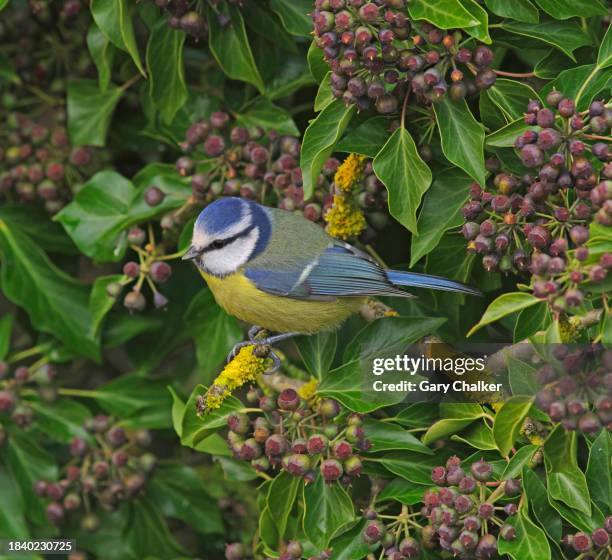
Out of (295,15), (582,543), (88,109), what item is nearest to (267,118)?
(295,15)

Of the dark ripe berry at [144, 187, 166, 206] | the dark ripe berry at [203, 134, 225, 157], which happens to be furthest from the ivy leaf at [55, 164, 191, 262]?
the dark ripe berry at [203, 134, 225, 157]

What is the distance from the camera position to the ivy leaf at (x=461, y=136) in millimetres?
2305

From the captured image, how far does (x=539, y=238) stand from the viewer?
2094 millimetres

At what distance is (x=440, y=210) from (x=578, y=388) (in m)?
0.65

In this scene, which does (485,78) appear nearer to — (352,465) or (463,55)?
(463,55)

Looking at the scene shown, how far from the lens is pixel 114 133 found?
3334 mm

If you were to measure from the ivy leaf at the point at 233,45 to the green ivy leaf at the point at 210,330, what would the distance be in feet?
2.23

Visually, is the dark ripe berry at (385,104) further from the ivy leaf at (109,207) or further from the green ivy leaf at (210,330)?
the green ivy leaf at (210,330)

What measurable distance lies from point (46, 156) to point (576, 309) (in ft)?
6.26

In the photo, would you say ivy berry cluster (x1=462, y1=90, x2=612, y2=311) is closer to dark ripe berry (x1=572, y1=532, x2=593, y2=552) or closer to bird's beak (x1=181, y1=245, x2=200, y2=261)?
dark ripe berry (x1=572, y1=532, x2=593, y2=552)

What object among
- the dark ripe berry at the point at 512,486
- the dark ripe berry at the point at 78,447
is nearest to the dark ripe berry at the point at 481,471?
the dark ripe berry at the point at 512,486

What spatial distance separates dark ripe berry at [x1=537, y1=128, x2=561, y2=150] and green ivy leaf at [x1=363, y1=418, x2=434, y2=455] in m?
Answer: 0.76

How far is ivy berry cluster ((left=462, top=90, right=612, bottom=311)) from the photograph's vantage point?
1902 millimetres

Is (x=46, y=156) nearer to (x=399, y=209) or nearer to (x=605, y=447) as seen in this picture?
(x=399, y=209)
